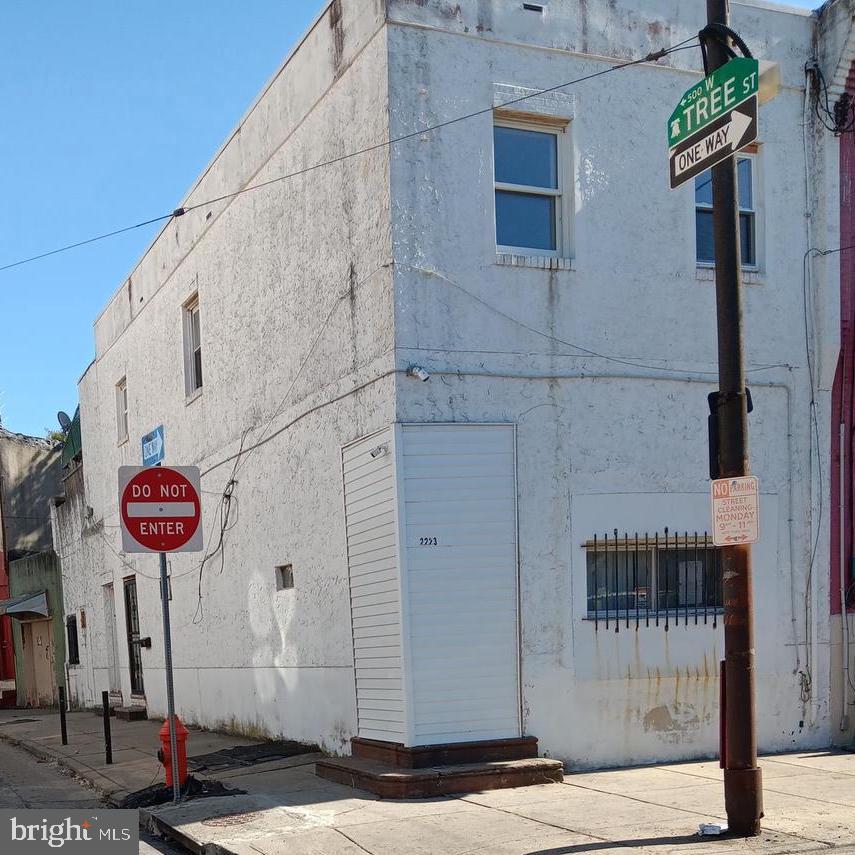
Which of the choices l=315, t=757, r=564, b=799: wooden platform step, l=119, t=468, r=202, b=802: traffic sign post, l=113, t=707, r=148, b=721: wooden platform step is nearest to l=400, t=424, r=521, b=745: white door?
l=315, t=757, r=564, b=799: wooden platform step

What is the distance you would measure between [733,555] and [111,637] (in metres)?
16.5

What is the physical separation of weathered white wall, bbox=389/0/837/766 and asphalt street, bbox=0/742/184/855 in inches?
140

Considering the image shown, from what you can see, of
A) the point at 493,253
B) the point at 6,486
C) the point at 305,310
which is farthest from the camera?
the point at 6,486

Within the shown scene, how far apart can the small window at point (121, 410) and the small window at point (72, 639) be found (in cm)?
556

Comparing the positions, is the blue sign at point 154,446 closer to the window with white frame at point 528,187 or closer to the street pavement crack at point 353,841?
the window with white frame at point 528,187

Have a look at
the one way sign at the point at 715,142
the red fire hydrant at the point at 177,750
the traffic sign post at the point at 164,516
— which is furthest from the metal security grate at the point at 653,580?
the red fire hydrant at the point at 177,750

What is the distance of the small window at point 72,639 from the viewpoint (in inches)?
957

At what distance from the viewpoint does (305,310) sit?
12281mm

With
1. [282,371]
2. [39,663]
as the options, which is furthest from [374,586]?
[39,663]

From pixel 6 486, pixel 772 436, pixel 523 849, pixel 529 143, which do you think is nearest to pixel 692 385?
pixel 772 436

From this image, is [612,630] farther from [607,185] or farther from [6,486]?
[6,486]

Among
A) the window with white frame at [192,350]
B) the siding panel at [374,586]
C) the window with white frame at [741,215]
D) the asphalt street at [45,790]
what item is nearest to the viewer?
the asphalt street at [45,790]

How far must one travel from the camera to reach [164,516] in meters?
9.66

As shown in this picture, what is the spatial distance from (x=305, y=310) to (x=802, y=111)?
5659 millimetres
